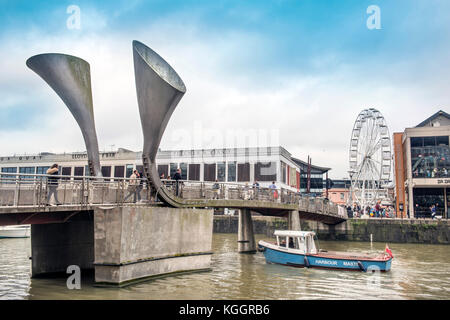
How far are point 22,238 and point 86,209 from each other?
37091mm

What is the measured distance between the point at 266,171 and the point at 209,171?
9.52 meters

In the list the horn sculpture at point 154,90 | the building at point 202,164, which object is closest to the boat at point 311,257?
the horn sculpture at point 154,90

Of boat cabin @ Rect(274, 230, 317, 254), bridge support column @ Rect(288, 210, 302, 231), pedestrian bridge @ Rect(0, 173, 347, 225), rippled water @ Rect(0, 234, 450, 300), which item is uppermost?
pedestrian bridge @ Rect(0, 173, 347, 225)

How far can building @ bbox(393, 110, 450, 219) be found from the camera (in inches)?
2227

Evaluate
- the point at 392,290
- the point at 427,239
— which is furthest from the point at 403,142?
the point at 392,290

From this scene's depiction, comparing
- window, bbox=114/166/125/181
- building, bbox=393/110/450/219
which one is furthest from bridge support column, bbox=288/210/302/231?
window, bbox=114/166/125/181

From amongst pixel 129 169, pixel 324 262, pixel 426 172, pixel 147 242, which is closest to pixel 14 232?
pixel 129 169

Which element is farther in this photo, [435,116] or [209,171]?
[209,171]

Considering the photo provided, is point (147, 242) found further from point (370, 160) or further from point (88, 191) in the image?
point (370, 160)

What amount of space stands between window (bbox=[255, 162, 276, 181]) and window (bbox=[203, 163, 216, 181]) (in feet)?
23.5

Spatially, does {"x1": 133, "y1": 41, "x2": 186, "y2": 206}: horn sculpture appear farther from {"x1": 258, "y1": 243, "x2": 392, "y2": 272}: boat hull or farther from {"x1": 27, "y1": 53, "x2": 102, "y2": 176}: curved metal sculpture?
{"x1": 258, "y1": 243, "x2": 392, "y2": 272}: boat hull

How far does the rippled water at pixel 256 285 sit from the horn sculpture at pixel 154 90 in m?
6.66

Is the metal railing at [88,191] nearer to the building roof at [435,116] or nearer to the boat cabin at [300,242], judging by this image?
the boat cabin at [300,242]

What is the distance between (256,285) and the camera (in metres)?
20.3
